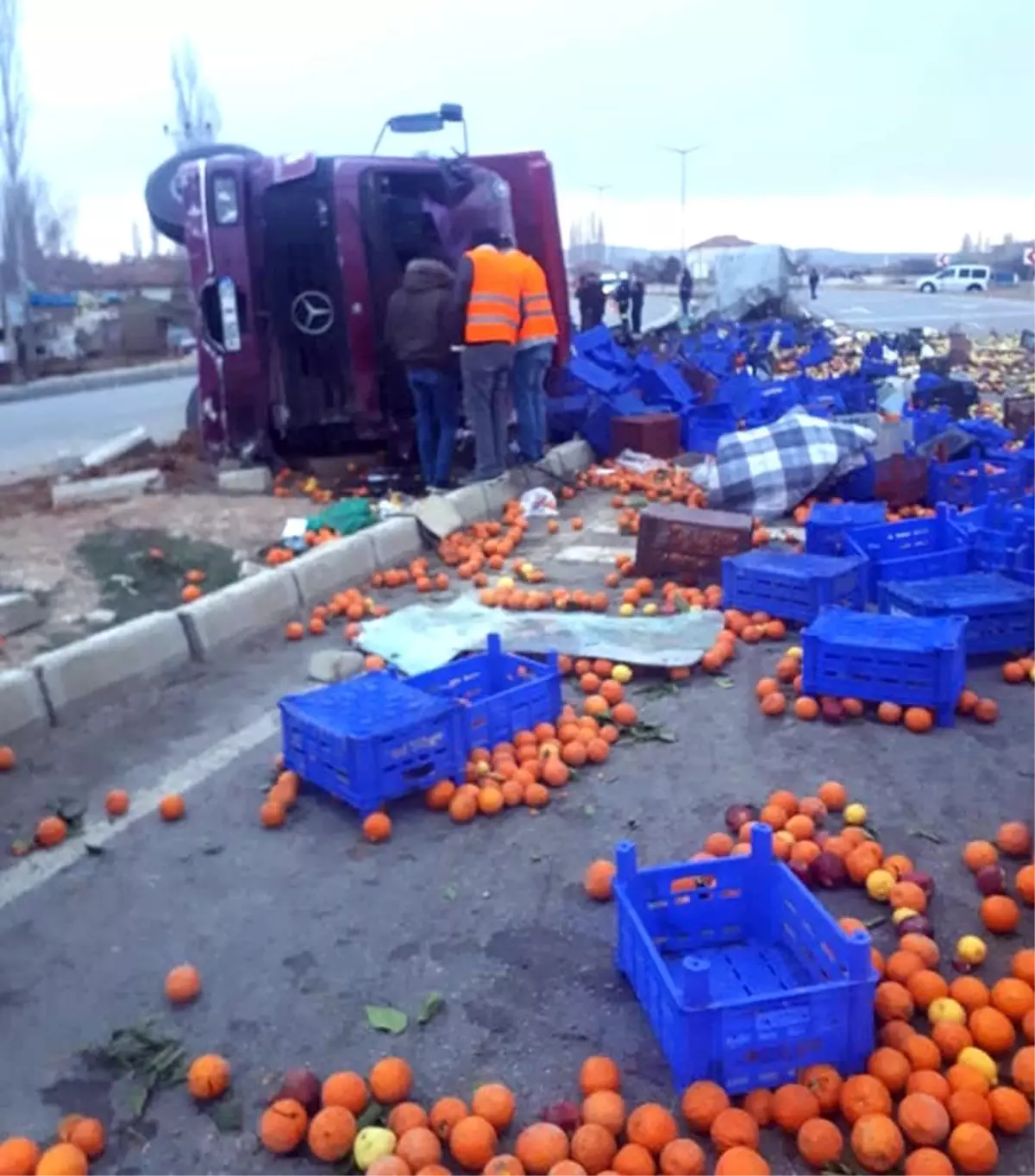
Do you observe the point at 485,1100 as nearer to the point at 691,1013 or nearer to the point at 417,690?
the point at 691,1013

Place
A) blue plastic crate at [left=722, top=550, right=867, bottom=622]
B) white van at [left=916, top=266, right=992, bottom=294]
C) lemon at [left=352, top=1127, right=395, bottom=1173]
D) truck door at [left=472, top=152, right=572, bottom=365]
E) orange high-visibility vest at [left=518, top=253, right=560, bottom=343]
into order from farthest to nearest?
white van at [left=916, top=266, right=992, bottom=294] → truck door at [left=472, top=152, right=572, bottom=365] → orange high-visibility vest at [left=518, top=253, right=560, bottom=343] → blue plastic crate at [left=722, top=550, right=867, bottom=622] → lemon at [left=352, top=1127, right=395, bottom=1173]

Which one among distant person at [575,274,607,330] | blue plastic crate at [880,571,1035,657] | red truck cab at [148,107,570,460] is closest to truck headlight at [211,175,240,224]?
red truck cab at [148,107,570,460]

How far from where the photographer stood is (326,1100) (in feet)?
8.86

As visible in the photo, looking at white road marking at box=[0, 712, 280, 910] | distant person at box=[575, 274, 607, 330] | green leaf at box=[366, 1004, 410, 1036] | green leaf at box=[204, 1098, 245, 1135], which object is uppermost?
distant person at box=[575, 274, 607, 330]

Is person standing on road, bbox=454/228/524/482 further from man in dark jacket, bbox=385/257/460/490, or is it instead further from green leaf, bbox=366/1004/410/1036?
green leaf, bbox=366/1004/410/1036

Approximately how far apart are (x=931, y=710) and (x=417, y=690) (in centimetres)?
208

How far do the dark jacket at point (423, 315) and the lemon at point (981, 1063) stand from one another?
22.2 ft

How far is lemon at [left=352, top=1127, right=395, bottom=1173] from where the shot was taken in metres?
2.55

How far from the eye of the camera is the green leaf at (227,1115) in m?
2.72

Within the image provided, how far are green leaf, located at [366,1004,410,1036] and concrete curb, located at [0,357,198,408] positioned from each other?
78.6 ft

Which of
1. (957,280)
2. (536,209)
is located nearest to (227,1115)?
(536,209)

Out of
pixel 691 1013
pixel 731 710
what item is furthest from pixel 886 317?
pixel 691 1013

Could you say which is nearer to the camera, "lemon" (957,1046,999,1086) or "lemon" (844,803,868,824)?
"lemon" (957,1046,999,1086)

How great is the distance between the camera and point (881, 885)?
3.50 m
